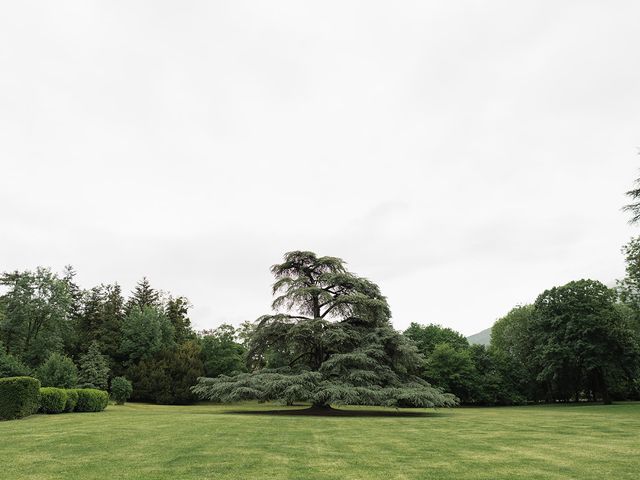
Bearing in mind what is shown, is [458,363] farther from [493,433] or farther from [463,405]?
[493,433]

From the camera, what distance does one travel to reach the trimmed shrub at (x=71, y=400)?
2613 cm

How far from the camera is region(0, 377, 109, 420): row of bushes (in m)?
21.0

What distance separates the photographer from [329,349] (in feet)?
101

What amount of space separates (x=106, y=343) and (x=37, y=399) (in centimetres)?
3198

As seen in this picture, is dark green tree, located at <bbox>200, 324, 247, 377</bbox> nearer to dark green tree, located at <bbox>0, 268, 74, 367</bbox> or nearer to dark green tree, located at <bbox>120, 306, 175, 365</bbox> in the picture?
dark green tree, located at <bbox>120, 306, 175, 365</bbox>

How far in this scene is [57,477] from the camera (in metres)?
7.66

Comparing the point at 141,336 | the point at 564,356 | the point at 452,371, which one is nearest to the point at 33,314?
the point at 141,336

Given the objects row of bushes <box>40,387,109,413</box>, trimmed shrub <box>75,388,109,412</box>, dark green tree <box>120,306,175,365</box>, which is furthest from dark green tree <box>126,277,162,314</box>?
row of bushes <box>40,387,109,413</box>

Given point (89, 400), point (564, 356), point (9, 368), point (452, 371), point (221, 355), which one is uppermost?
point (221, 355)

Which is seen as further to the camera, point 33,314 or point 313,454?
point 33,314

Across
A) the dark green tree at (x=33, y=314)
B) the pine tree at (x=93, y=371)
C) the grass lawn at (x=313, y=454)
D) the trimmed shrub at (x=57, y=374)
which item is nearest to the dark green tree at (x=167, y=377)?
the pine tree at (x=93, y=371)

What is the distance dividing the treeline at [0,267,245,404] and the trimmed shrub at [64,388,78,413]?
1516 centimetres

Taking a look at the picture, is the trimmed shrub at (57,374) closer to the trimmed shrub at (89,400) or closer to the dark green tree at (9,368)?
the dark green tree at (9,368)

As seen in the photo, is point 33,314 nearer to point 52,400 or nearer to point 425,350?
point 52,400
